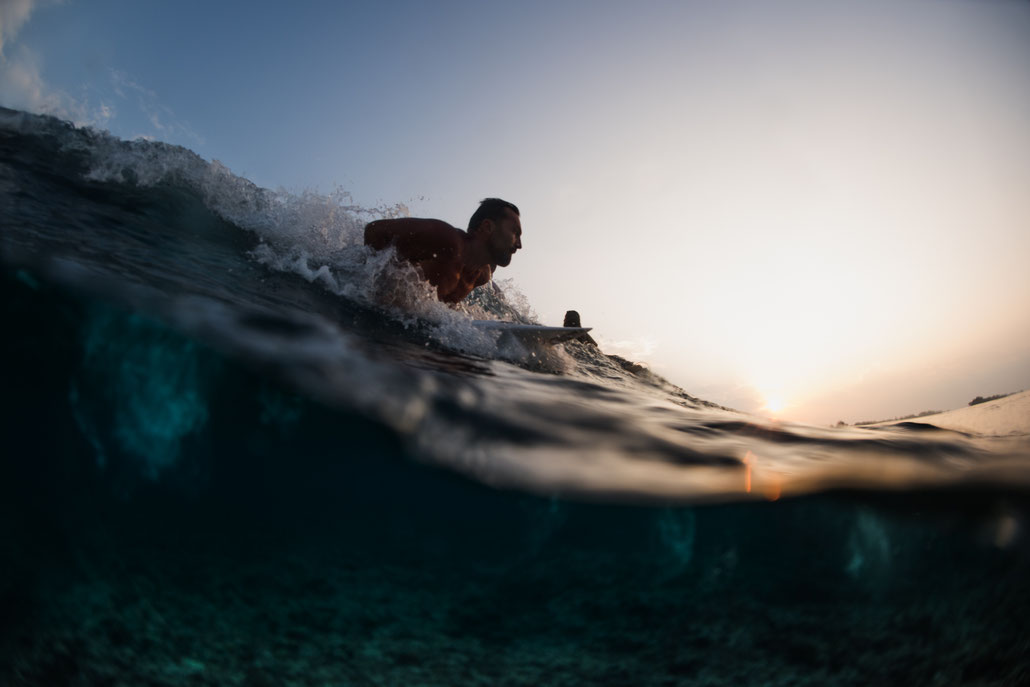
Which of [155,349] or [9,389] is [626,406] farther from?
[9,389]

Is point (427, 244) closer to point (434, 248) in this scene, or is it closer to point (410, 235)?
point (434, 248)

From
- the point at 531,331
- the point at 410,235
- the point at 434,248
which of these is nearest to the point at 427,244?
the point at 434,248

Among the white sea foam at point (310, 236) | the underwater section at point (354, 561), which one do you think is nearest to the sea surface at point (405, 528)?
the underwater section at point (354, 561)

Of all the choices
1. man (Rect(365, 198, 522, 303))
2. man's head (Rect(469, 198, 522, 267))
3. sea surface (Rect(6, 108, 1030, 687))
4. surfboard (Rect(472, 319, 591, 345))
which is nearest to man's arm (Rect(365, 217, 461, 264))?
man (Rect(365, 198, 522, 303))

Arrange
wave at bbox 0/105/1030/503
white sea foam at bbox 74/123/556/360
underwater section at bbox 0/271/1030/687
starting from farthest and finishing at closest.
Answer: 1. white sea foam at bbox 74/123/556/360
2. wave at bbox 0/105/1030/503
3. underwater section at bbox 0/271/1030/687

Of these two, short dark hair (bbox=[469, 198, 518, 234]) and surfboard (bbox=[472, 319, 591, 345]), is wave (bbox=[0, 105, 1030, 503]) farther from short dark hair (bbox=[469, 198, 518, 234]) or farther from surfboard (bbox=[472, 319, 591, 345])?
short dark hair (bbox=[469, 198, 518, 234])

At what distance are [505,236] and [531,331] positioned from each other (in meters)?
1.58

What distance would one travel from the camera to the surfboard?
14.8ft

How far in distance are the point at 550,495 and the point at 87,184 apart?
4.84 meters

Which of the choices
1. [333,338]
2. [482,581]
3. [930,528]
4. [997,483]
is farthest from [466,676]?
[997,483]

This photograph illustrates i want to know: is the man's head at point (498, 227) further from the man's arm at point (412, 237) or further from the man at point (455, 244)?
the man's arm at point (412, 237)

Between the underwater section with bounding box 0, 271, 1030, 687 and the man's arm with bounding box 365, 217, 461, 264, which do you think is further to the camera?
the man's arm with bounding box 365, 217, 461, 264

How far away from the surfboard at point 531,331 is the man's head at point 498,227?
135cm

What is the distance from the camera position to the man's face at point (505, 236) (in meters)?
5.62
